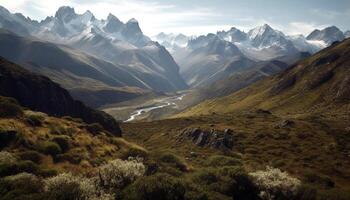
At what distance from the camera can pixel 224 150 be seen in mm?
148500

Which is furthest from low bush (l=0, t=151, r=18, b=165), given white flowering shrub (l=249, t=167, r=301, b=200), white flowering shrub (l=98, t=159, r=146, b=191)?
white flowering shrub (l=249, t=167, r=301, b=200)

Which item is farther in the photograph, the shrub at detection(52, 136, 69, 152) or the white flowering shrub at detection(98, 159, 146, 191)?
the shrub at detection(52, 136, 69, 152)

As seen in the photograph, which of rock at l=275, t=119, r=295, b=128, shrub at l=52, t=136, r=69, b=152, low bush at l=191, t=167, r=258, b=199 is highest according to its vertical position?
shrub at l=52, t=136, r=69, b=152

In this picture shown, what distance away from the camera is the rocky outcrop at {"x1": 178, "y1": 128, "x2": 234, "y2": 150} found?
499 feet

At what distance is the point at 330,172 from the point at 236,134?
51.6 meters

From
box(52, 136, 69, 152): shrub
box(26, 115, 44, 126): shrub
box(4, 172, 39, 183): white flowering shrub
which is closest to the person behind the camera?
box(4, 172, 39, 183): white flowering shrub

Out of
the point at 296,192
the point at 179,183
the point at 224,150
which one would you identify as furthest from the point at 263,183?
the point at 224,150

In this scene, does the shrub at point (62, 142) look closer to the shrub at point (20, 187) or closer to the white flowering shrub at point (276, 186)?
the shrub at point (20, 187)

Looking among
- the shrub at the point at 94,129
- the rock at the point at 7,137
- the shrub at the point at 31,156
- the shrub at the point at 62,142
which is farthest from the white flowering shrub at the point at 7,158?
the shrub at the point at 94,129

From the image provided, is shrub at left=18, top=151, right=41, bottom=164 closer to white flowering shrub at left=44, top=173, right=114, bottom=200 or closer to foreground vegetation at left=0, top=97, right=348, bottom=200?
foreground vegetation at left=0, top=97, right=348, bottom=200

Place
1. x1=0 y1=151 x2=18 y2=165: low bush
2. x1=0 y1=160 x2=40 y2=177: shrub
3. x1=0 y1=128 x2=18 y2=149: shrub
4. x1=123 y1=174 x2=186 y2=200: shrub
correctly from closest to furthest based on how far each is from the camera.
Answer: x1=123 y1=174 x2=186 y2=200: shrub < x1=0 y1=160 x2=40 y2=177: shrub < x1=0 y1=151 x2=18 y2=165: low bush < x1=0 y1=128 x2=18 y2=149: shrub

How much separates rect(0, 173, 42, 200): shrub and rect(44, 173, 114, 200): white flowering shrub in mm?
1507

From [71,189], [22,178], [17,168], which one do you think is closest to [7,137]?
[17,168]

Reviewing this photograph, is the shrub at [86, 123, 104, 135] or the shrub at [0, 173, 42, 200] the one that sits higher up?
the shrub at [0, 173, 42, 200]
